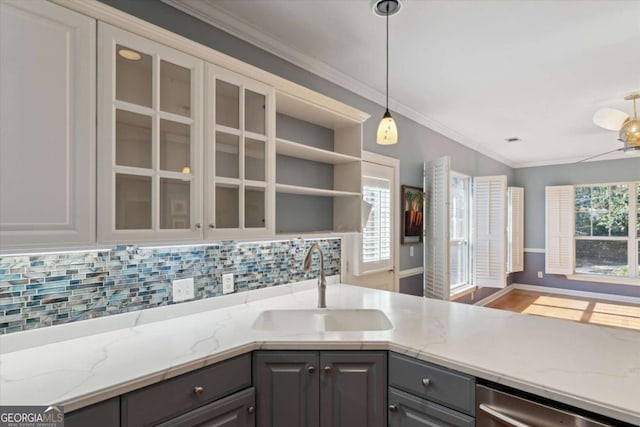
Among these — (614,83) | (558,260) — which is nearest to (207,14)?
(614,83)

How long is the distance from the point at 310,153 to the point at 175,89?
3.18 ft

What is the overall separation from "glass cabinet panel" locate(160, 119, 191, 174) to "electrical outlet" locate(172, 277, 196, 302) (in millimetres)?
656

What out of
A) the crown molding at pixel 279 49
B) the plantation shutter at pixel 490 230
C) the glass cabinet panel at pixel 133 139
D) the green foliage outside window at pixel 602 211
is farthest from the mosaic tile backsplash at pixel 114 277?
the green foliage outside window at pixel 602 211

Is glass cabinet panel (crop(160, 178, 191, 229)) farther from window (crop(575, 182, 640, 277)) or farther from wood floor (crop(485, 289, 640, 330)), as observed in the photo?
window (crop(575, 182, 640, 277))

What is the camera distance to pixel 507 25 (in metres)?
2.08

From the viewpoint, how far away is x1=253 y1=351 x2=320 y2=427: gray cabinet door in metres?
1.46

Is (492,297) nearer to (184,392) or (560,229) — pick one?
(560,229)

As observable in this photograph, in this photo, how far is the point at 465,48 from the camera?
2.36 meters

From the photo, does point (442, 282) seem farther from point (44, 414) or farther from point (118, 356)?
point (44, 414)

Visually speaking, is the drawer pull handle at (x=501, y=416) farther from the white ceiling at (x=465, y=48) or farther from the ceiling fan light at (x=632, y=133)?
the ceiling fan light at (x=632, y=133)

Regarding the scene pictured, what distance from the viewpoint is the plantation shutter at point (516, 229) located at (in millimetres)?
6508

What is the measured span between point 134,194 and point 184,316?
77cm

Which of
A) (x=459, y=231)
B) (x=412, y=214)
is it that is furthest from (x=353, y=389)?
(x=459, y=231)

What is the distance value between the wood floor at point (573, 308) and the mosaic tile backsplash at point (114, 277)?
499 centimetres
